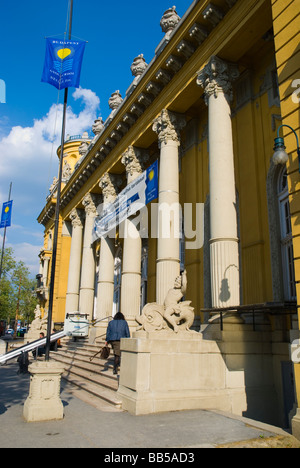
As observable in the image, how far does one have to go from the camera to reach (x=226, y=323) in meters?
9.84

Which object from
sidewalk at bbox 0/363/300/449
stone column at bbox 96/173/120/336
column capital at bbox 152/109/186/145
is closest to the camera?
sidewalk at bbox 0/363/300/449

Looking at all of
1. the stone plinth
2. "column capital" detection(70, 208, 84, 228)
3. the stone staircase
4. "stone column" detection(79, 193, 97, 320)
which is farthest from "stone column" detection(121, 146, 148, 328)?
"column capital" detection(70, 208, 84, 228)

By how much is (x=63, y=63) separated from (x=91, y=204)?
15.0m

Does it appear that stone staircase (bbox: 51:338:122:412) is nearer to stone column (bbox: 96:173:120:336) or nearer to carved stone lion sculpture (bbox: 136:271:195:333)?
carved stone lion sculpture (bbox: 136:271:195:333)

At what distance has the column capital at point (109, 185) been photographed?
74.1 feet

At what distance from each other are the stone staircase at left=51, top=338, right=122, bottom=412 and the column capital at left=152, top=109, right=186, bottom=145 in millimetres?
9029

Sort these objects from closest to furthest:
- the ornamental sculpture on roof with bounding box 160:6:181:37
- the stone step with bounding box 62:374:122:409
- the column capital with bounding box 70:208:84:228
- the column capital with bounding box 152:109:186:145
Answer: the stone step with bounding box 62:374:122:409
the column capital with bounding box 152:109:186:145
the ornamental sculpture on roof with bounding box 160:6:181:37
the column capital with bounding box 70:208:84:228

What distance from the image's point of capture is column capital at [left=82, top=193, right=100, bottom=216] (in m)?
25.7

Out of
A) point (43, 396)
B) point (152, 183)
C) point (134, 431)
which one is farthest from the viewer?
point (152, 183)

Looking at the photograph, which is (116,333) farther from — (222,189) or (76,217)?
(76,217)

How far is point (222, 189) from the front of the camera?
11.5 m

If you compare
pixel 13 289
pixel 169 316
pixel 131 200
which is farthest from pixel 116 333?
pixel 13 289

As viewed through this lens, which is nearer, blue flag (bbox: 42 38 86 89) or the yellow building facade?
the yellow building facade
